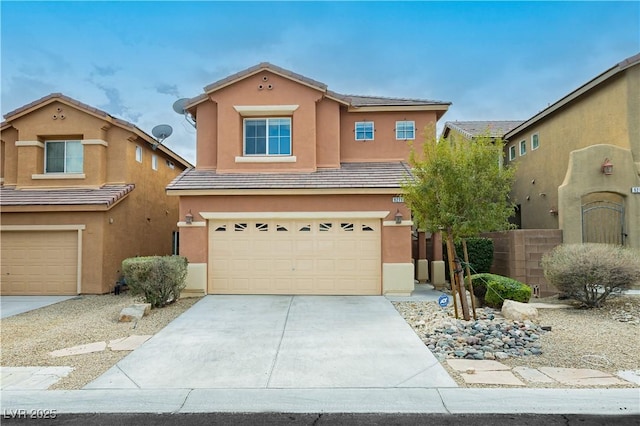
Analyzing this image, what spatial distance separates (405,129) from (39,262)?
13.5 m

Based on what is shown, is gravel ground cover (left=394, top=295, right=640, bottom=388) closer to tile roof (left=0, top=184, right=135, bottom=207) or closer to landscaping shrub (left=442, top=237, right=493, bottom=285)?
landscaping shrub (left=442, top=237, right=493, bottom=285)

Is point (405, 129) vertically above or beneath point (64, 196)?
above

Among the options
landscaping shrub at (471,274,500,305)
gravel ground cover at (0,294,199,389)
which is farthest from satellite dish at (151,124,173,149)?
landscaping shrub at (471,274,500,305)

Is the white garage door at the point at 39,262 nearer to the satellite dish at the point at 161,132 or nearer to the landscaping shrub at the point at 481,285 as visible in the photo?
the satellite dish at the point at 161,132

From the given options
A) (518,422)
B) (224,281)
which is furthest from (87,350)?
(518,422)

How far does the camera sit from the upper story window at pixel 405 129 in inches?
550

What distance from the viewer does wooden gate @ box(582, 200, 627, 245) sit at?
11805 mm

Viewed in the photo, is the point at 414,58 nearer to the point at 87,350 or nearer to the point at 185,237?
the point at 185,237

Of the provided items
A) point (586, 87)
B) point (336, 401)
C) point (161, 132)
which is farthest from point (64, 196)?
point (586, 87)

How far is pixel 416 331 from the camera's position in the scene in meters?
7.70

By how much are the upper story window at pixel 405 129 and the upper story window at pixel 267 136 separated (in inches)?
159

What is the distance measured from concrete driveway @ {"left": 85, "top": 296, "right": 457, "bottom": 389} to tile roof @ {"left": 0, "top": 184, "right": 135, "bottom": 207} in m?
6.16

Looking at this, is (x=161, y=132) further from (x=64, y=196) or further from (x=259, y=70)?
(x=259, y=70)

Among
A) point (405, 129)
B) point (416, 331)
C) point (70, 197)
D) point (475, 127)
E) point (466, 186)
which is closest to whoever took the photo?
point (466, 186)
